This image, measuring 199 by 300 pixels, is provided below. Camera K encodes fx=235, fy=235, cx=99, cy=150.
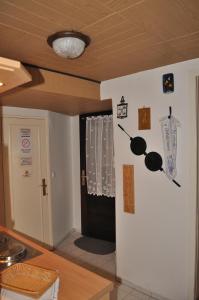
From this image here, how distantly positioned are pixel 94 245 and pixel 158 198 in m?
1.73

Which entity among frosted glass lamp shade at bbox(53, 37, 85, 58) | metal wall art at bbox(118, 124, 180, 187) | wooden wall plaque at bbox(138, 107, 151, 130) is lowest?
metal wall art at bbox(118, 124, 180, 187)

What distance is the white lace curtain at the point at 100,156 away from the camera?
3.40 meters

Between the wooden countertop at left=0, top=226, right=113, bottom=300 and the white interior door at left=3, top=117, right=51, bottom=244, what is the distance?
1717 mm

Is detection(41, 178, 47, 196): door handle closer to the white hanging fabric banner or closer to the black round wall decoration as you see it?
the black round wall decoration

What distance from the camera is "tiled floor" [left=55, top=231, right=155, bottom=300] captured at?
240 cm

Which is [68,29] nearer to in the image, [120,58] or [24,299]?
[120,58]

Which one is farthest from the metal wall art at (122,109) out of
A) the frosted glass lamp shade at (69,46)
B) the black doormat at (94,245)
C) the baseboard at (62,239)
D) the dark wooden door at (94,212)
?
the baseboard at (62,239)

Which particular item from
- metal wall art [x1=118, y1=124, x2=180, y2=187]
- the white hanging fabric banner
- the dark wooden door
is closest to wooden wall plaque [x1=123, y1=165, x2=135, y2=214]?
metal wall art [x1=118, y1=124, x2=180, y2=187]

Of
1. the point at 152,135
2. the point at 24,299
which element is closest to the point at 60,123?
the point at 152,135

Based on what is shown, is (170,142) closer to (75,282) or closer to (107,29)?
(107,29)

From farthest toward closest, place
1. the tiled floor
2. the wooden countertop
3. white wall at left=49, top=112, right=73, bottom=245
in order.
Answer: white wall at left=49, top=112, right=73, bottom=245 → the tiled floor → the wooden countertop

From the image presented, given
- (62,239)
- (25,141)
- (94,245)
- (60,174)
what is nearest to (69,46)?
(25,141)

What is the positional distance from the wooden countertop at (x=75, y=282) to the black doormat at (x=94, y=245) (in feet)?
6.77

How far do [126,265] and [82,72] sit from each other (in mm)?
2086
